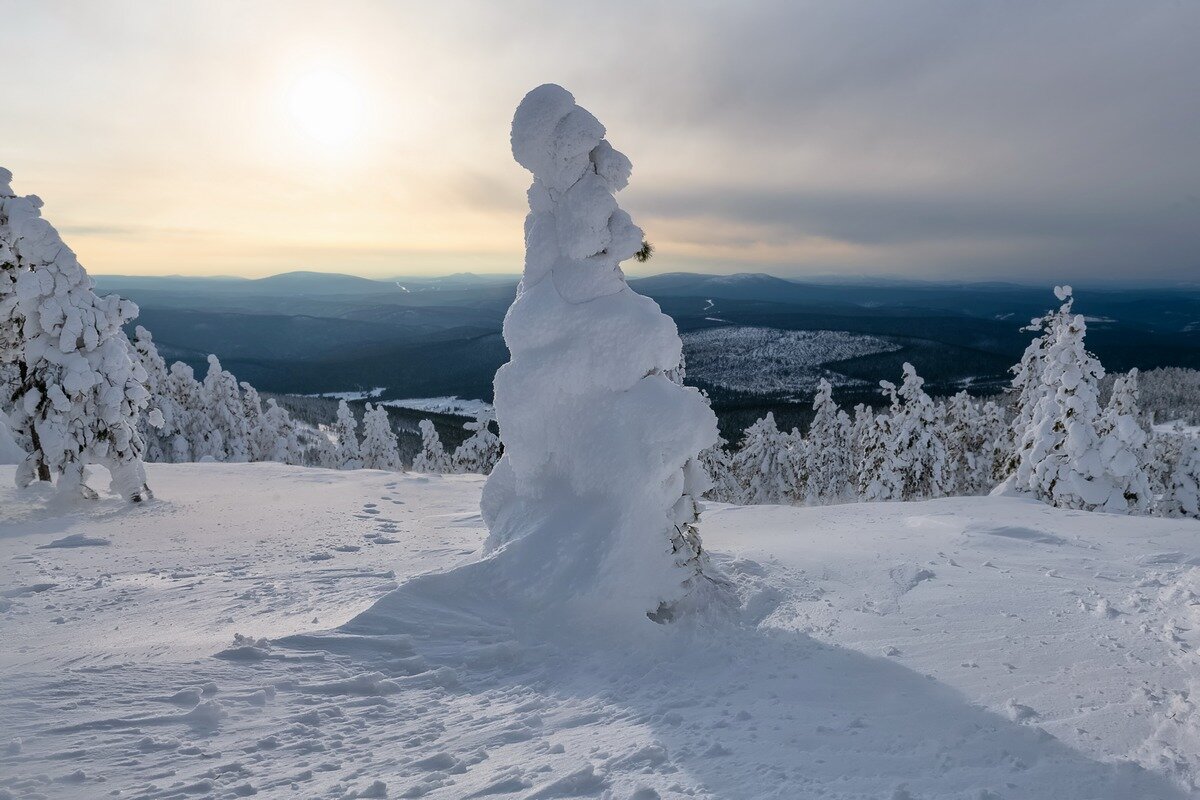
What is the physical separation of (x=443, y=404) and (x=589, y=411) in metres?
152

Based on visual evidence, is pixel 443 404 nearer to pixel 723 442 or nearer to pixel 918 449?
pixel 723 442

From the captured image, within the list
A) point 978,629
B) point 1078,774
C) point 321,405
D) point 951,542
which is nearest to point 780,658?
point 978,629

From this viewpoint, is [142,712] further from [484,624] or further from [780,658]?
[780,658]

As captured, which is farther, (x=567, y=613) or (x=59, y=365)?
(x=59, y=365)

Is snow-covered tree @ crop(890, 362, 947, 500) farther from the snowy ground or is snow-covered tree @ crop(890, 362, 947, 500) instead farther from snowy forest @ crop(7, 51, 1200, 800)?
the snowy ground

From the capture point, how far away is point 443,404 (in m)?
155

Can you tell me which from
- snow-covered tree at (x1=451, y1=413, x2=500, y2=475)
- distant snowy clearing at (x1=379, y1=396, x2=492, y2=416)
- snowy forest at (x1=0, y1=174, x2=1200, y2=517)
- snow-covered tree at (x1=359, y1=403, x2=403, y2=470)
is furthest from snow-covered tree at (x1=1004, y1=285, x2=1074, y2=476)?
distant snowy clearing at (x1=379, y1=396, x2=492, y2=416)

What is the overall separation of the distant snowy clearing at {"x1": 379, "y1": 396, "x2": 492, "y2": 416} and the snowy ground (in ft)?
Answer: 441

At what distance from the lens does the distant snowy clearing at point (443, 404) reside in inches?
5684

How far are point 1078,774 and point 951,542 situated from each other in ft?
19.9

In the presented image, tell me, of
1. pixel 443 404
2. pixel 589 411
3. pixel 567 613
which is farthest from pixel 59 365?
pixel 443 404

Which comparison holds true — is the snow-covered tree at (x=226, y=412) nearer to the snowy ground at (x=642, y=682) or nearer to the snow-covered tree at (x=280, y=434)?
the snow-covered tree at (x=280, y=434)

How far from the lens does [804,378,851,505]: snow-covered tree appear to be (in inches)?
1619

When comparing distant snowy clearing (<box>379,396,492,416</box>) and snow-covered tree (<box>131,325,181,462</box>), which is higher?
snow-covered tree (<box>131,325,181,462</box>)
